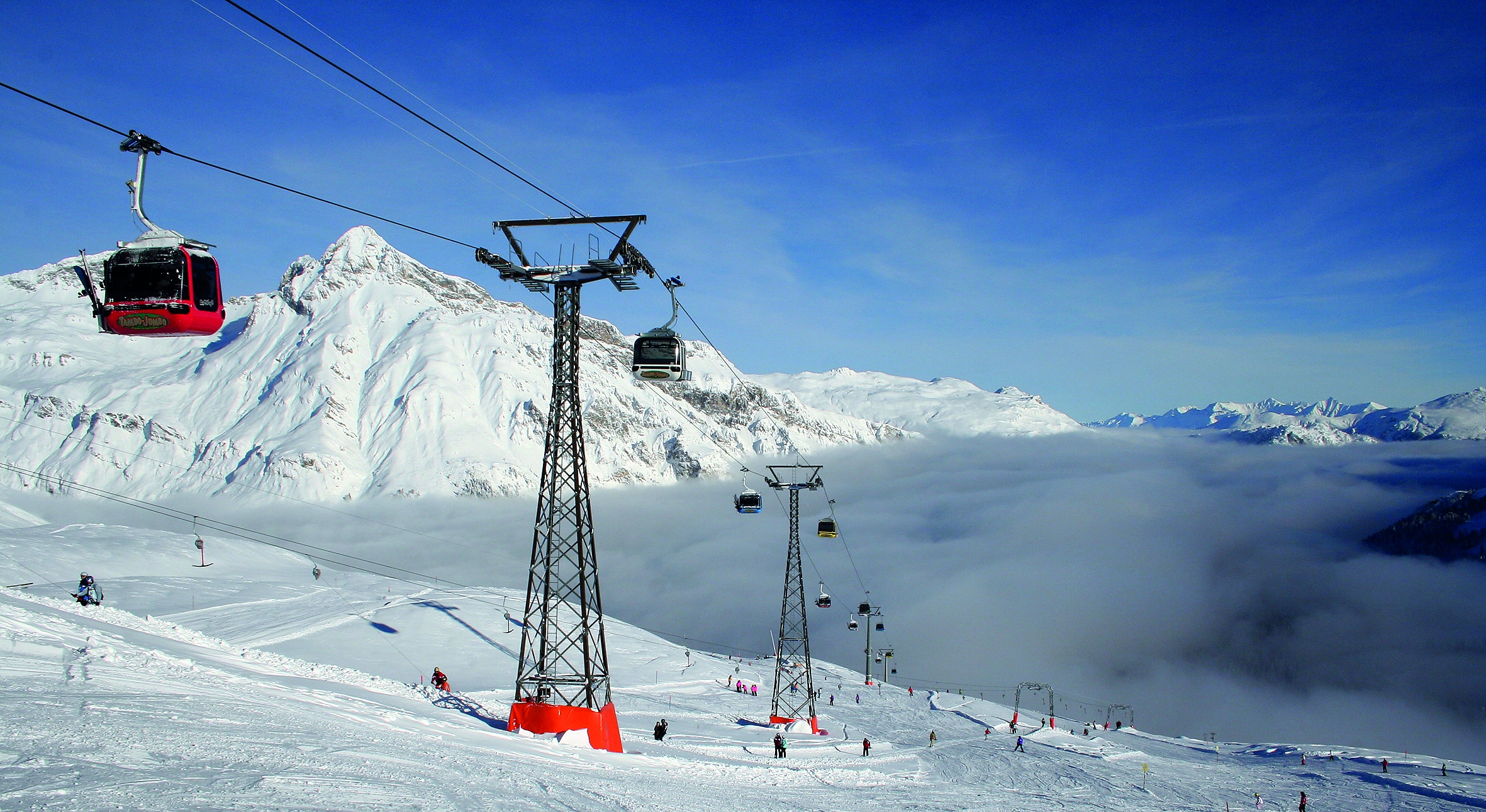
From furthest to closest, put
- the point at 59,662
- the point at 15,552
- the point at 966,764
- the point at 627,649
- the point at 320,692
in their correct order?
the point at 627,649
the point at 15,552
the point at 966,764
the point at 320,692
the point at 59,662

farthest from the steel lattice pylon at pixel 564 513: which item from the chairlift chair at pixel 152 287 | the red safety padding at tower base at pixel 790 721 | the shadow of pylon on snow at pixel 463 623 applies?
the shadow of pylon on snow at pixel 463 623

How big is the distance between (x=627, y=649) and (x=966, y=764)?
30777 millimetres

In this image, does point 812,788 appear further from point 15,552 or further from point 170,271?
point 15,552

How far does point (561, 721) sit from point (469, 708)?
199 inches

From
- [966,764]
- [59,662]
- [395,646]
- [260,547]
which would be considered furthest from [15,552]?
[966,764]

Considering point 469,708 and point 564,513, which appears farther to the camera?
point 469,708

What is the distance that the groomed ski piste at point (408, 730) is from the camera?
14.7m

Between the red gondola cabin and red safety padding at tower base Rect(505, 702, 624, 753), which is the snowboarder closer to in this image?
red safety padding at tower base Rect(505, 702, 624, 753)

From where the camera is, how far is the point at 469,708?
29.0 meters

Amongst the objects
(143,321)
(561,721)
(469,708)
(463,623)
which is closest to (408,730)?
(561,721)

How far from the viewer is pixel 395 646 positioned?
47469 millimetres

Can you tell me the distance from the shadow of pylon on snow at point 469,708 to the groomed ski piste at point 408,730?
0.18 metres

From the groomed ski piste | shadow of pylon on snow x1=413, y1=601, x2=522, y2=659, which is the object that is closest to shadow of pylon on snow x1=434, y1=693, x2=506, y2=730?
the groomed ski piste

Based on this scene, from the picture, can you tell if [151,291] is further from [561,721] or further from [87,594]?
[87,594]
